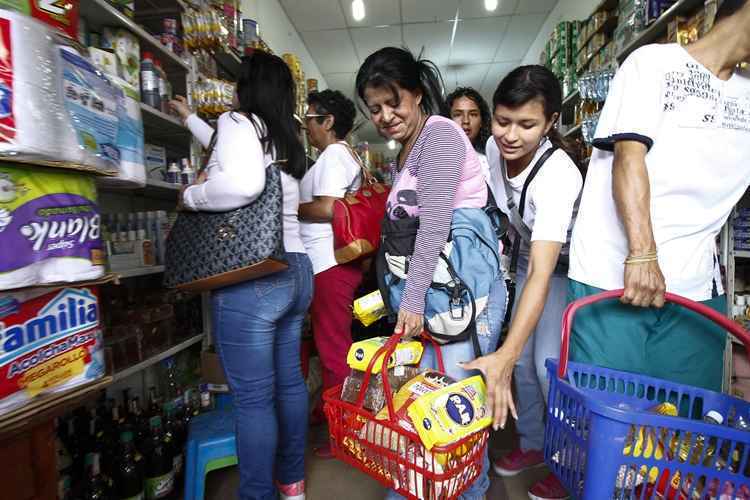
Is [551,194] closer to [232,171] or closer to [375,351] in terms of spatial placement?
[375,351]

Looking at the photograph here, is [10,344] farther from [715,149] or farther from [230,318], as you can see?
[715,149]

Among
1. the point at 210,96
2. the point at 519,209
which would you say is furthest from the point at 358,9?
the point at 519,209

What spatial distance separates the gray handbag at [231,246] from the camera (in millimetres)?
1149

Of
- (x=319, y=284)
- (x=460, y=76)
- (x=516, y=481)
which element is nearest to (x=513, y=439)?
(x=516, y=481)

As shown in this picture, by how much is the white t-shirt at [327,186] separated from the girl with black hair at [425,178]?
60 cm

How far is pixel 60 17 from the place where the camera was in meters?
0.77

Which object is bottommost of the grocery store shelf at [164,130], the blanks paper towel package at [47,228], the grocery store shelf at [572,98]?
the blanks paper towel package at [47,228]

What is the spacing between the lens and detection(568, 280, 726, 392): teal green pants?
3.13 ft

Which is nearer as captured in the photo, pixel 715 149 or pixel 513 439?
pixel 715 149

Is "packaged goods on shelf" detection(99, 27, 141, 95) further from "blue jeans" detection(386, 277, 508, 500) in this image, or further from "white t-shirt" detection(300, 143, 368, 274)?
"blue jeans" detection(386, 277, 508, 500)

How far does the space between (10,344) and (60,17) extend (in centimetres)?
64

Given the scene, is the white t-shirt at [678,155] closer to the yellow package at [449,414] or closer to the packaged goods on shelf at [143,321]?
the yellow package at [449,414]

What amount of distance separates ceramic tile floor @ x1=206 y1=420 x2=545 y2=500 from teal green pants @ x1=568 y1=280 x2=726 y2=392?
3.04 ft

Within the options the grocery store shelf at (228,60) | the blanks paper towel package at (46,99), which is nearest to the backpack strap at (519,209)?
the blanks paper towel package at (46,99)
